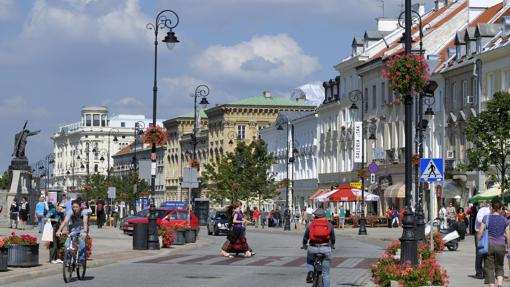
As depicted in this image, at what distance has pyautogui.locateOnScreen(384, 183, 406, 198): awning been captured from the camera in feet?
285

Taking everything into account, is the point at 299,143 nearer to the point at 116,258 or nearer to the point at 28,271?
the point at 116,258

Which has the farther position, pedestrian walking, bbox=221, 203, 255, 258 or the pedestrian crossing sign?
pedestrian walking, bbox=221, 203, 255, 258

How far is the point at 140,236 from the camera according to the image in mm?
39469

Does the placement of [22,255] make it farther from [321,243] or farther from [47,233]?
[321,243]

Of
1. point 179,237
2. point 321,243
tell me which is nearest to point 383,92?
point 179,237

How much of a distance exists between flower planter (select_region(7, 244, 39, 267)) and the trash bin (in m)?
11.5

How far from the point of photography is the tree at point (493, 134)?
53.4m

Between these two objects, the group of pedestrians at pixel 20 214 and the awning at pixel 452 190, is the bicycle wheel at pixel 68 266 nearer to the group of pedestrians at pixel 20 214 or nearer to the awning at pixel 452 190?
the group of pedestrians at pixel 20 214

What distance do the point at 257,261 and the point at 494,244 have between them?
12688 mm

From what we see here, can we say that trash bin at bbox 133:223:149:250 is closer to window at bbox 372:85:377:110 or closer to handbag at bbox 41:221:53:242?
handbag at bbox 41:221:53:242

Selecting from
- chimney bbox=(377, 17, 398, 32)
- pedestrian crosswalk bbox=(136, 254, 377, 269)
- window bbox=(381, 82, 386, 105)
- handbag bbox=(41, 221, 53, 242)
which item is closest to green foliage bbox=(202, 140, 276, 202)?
chimney bbox=(377, 17, 398, 32)

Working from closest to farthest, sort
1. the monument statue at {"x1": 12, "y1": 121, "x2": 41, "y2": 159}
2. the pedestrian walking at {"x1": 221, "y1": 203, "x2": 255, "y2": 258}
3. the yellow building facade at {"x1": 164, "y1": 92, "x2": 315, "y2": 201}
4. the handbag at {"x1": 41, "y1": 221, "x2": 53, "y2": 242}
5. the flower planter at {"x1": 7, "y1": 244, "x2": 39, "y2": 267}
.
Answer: the flower planter at {"x1": 7, "y1": 244, "x2": 39, "y2": 267}, the handbag at {"x1": 41, "y1": 221, "x2": 53, "y2": 242}, the pedestrian walking at {"x1": 221, "y1": 203, "x2": 255, "y2": 258}, the monument statue at {"x1": 12, "y1": 121, "x2": 41, "y2": 159}, the yellow building facade at {"x1": 164, "y1": 92, "x2": 315, "y2": 201}

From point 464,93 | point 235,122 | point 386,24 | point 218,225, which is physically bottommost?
point 218,225

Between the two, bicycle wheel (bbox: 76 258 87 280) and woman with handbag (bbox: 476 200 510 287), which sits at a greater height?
woman with handbag (bbox: 476 200 510 287)
